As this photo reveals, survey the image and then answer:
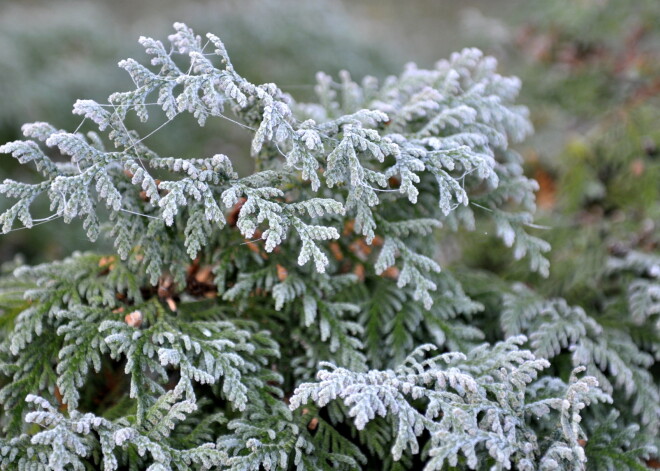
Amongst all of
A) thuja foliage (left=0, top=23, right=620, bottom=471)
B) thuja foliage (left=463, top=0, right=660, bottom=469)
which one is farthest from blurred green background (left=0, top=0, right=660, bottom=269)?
thuja foliage (left=0, top=23, right=620, bottom=471)

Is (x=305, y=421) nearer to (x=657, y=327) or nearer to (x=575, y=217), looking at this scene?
(x=657, y=327)

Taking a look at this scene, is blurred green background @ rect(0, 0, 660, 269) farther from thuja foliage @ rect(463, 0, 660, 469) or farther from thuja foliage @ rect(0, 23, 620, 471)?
thuja foliage @ rect(0, 23, 620, 471)

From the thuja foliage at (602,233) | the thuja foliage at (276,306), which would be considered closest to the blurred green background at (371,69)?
the thuja foliage at (602,233)

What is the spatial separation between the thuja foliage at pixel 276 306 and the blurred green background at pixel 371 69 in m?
0.71

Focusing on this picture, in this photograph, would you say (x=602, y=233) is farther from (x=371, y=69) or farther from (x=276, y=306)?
(x=371, y=69)

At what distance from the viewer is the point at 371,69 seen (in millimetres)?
3053

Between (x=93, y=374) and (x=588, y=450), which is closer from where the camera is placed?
(x=588, y=450)

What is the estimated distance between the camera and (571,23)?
2.53m

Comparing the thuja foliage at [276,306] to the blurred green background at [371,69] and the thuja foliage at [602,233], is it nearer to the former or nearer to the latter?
the thuja foliage at [602,233]

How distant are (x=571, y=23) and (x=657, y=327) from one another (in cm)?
167

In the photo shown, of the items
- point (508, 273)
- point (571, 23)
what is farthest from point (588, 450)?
point (571, 23)

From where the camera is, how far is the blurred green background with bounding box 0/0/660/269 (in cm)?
199

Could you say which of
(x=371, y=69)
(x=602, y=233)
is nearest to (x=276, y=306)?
(x=602, y=233)

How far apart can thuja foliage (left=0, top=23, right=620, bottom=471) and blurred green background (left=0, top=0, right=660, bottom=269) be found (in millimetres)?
708
